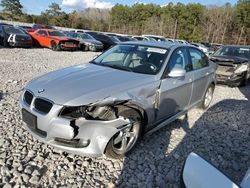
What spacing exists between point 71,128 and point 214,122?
3633 mm

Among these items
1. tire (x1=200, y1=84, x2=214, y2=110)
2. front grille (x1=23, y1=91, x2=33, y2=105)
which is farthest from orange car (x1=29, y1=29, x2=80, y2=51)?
front grille (x1=23, y1=91, x2=33, y2=105)

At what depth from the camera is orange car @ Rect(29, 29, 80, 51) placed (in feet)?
59.1

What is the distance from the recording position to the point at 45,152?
3646 mm

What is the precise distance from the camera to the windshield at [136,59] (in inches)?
165

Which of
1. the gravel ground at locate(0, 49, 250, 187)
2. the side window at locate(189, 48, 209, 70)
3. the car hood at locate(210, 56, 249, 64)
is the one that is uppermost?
the side window at locate(189, 48, 209, 70)

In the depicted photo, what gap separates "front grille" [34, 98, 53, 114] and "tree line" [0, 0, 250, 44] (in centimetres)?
5841

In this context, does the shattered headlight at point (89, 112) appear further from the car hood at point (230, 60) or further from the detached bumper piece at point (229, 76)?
the car hood at point (230, 60)

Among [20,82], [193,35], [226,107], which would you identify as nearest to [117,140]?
[226,107]

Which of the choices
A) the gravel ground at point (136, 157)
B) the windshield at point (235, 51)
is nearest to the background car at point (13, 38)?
the gravel ground at point (136, 157)

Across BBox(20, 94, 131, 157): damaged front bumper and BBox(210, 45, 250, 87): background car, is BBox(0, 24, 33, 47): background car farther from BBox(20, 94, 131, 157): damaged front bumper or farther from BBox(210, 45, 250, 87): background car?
BBox(20, 94, 131, 157): damaged front bumper

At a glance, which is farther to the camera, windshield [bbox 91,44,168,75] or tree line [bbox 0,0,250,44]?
tree line [bbox 0,0,250,44]

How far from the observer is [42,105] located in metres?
3.26

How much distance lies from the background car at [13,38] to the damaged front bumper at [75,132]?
14.9 meters

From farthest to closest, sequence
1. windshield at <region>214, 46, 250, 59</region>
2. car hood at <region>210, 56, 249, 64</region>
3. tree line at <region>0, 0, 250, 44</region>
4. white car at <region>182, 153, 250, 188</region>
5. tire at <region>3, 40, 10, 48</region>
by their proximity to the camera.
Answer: tree line at <region>0, 0, 250, 44</region>
tire at <region>3, 40, 10, 48</region>
windshield at <region>214, 46, 250, 59</region>
car hood at <region>210, 56, 249, 64</region>
white car at <region>182, 153, 250, 188</region>
